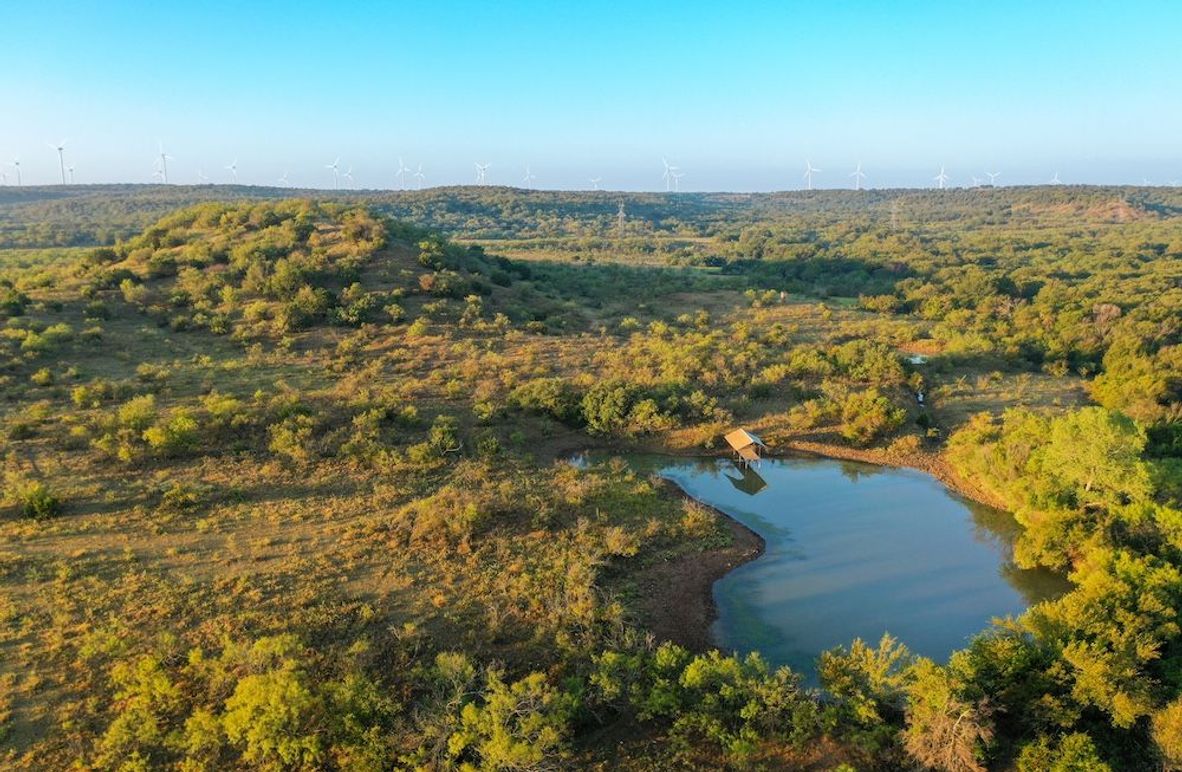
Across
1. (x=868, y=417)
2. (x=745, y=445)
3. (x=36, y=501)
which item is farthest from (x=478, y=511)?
(x=868, y=417)

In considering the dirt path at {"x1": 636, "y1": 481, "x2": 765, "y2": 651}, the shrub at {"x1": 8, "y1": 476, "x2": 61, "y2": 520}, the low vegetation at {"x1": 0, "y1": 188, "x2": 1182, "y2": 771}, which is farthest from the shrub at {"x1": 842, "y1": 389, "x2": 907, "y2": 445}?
the shrub at {"x1": 8, "y1": 476, "x2": 61, "y2": 520}

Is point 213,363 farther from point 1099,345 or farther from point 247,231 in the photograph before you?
point 1099,345

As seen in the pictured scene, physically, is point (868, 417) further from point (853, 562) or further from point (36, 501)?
point (36, 501)

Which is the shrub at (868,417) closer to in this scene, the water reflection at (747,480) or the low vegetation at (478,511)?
the low vegetation at (478,511)

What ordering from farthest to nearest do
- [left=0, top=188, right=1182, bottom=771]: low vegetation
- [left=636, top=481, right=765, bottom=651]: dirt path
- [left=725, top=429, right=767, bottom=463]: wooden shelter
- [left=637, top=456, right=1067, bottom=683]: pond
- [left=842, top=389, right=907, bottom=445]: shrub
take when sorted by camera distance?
[left=842, top=389, right=907, bottom=445]: shrub → [left=725, top=429, right=767, bottom=463]: wooden shelter → [left=637, top=456, right=1067, bottom=683]: pond → [left=636, top=481, right=765, bottom=651]: dirt path → [left=0, top=188, right=1182, bottom=771]: low vegetation

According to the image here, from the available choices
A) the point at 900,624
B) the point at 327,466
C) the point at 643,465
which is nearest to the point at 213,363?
the point at 327,466

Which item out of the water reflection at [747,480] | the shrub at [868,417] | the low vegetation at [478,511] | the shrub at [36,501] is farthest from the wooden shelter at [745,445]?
the shrub at [36,501]

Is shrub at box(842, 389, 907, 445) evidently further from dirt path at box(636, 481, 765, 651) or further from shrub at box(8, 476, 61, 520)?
shrub at box(8, 476, 61, 520)
